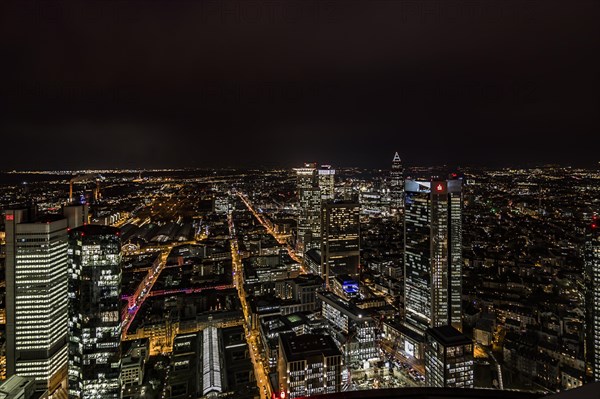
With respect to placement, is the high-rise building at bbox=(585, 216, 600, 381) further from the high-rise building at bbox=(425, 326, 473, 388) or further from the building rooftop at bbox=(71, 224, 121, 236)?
the building rooftop at bbox=(71, 224, 121, 236)

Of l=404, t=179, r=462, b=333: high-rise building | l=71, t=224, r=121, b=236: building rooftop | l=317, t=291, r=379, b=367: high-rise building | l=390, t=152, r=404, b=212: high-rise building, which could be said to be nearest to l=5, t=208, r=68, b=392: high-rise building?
l=71, t=224, r=121, b=236: building rooftop

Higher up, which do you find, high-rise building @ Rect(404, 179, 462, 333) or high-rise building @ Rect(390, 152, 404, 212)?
high-rise building @ Rect(390, 152, 404, 212)

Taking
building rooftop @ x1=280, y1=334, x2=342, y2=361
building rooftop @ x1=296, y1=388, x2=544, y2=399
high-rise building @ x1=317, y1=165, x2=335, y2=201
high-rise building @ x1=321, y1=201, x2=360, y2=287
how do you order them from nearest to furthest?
building rooftop @ x1=296, y1=388, x2=544, y2=399
building rooftop @ x1=280, y1=334, x2=342, y2=361
high-rise building @ x1=321, y1=201, x2=360, y2=287
high-rise building @ x1=317, y1=165, x2=335, y2=201

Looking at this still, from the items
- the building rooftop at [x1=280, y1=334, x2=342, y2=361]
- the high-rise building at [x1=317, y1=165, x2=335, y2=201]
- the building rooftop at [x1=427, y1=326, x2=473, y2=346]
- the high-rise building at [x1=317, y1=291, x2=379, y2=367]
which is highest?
the high-rise building at [x1=317, y1=165, x2=335, y2=201]

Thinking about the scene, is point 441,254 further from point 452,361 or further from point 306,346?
point 306,346

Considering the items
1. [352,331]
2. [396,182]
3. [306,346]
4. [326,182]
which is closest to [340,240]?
[352,331]

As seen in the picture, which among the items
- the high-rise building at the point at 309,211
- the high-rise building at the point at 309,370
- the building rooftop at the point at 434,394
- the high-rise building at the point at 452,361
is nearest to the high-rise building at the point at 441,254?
the high-rise building at the point at 452,361

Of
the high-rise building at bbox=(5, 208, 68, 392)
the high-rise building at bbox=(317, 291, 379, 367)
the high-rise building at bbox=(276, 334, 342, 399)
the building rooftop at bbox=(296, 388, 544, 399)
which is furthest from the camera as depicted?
the high-rise building at bbox=(317, 291, 379, 367)
